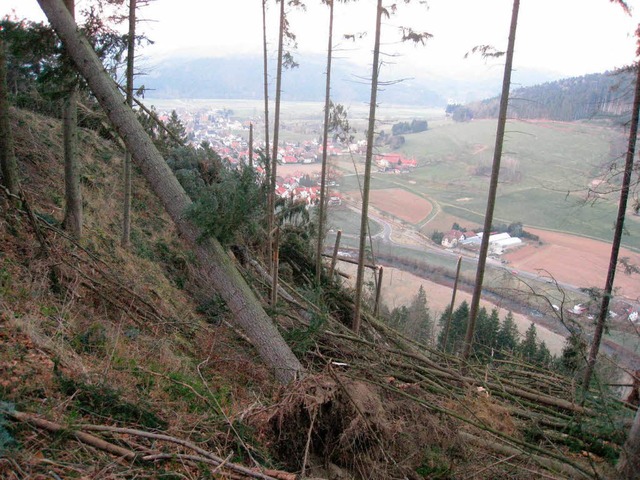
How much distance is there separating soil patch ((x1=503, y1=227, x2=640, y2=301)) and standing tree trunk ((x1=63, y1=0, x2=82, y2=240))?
22.1 meters

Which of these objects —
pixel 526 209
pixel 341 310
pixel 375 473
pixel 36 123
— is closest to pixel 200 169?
pixel 36 123

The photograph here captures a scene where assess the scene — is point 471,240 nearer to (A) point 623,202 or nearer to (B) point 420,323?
(B) point 420,323

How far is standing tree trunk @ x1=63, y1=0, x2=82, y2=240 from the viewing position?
24.2 ft

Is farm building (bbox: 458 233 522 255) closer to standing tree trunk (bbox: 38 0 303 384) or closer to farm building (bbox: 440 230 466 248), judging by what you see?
farm building (bbox: 440 230 466 248)

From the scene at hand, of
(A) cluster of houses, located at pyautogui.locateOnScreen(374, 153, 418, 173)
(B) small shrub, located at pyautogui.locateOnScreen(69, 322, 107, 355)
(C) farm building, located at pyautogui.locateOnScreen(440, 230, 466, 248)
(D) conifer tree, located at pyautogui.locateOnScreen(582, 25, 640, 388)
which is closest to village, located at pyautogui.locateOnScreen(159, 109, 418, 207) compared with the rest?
(A) cluster of houses, located at pyautogui.locateOnScreen(374, 153, 418, 173)

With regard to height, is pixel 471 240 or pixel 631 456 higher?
pixel 631 456

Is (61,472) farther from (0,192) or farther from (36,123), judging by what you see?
(36,123)

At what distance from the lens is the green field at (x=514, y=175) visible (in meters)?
33.8

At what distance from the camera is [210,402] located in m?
3.92

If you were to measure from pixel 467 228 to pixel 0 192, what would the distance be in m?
33.5

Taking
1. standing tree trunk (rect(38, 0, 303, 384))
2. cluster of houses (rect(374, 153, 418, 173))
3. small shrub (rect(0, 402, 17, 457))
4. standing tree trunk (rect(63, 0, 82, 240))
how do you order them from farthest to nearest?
1. cluster of houses (rect(374, 153, 418, 173))
2. standing tree trunk (rect(63, 0, 82, 240))
3. standing tree trunk (rect(38, 0, 303, 384))
4. small shrub (rect(0, 402, 17, 457))

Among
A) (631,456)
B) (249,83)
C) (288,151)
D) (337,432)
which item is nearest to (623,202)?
(631,456)

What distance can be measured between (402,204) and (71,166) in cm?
3431

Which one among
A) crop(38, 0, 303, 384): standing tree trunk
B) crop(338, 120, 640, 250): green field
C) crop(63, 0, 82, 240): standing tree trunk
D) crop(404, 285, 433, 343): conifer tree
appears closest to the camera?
crop(38, 0, 303, 384): standing tree trunk
